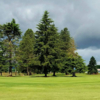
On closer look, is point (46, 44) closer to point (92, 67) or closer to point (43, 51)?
point (43, 51)

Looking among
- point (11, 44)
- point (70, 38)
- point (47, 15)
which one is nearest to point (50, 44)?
point (47, 15)

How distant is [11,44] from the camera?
164ft

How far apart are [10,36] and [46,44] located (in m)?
13.5

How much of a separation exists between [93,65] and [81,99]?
66778mm

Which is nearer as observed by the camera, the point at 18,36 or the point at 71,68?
the point at 71,68

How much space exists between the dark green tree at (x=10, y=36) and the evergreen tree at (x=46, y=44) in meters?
8.58

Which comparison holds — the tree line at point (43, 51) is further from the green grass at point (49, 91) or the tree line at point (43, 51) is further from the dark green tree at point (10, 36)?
the green grass at point (49, 91)

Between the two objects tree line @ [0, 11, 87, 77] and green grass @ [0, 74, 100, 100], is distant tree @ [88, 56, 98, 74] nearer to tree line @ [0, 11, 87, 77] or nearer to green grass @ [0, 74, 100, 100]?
tree line @ [0, 11, 87, 77]

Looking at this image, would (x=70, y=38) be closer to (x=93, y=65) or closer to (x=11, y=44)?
(x=93, y=65)

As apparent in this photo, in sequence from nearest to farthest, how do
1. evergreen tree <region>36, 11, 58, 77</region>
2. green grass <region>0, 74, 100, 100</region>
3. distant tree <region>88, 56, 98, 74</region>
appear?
green grass <region>0, 74, 100, 100</region>, evergreen tree <region>36, 11, 58, 77</region>, distant tree <region>88, 56, 98, 74</region>

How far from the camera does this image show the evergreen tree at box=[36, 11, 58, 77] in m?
43.9

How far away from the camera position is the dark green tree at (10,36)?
164 feet

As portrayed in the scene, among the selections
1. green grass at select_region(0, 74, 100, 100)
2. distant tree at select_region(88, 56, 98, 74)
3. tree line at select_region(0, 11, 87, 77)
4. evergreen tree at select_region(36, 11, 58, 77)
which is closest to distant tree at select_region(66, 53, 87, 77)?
tree line at select_region(0, 11, 87, 77)

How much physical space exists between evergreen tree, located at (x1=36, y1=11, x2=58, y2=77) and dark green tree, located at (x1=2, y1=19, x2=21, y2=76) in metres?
8.58
